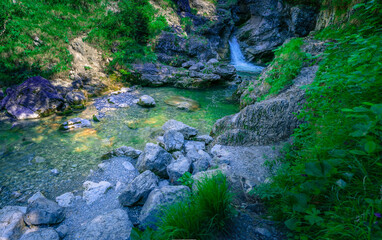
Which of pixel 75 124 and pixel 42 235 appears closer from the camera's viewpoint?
pixel 42 235

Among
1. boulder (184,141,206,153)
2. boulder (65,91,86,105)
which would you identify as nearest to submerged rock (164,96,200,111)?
boulder (184,141,206,153)

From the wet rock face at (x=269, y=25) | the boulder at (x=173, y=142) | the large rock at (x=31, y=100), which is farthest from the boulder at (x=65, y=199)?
the wet rock face at (x=269, y=25)

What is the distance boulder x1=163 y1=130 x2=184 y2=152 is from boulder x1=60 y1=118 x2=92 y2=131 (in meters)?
3.37

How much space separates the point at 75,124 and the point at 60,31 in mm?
7792

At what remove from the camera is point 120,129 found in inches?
244

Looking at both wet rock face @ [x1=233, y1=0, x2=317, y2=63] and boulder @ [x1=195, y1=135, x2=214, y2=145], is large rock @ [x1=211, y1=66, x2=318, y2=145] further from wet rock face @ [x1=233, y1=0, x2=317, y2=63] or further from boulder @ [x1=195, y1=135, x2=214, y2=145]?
wet rock face @ [x1=233, y1=0, x2=317, y2=63]

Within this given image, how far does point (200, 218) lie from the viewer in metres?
1.43

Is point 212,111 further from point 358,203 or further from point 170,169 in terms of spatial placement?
point 358,203

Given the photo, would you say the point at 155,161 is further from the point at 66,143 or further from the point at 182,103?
the point at 182,103

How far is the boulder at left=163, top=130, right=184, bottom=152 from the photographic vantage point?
4.72 metres

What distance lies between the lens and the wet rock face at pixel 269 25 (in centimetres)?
1912

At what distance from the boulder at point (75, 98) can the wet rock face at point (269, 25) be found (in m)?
20.3

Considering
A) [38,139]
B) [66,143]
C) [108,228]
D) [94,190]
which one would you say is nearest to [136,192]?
[108,228]

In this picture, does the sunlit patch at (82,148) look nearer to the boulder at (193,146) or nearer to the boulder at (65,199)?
Result: the boulder at (65,199)
